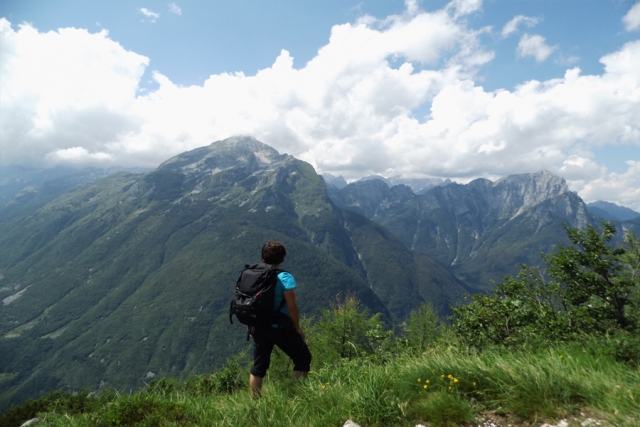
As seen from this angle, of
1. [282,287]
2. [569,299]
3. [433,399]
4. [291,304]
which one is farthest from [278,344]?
[569,299]

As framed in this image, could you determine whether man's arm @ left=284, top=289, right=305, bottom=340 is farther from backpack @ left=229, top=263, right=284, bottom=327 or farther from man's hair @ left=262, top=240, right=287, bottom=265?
man's hair @ left=262, top=240, right=287, bottom=265

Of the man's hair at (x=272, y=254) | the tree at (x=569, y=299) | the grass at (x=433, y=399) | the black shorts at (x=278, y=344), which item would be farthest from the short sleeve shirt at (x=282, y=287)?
the tree at (x=569, y=299)

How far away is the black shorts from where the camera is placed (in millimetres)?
6336

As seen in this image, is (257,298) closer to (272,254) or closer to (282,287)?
(282,287)

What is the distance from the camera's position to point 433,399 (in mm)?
4441

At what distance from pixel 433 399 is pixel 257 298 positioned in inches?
128

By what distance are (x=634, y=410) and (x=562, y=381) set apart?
0.70 m

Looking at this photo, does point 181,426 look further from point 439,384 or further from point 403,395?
point 439,384

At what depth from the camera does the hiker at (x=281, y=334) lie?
249 inches

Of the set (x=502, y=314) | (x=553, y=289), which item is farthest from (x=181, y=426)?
(x=553, y=289)

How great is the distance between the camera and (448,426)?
4.16 metres

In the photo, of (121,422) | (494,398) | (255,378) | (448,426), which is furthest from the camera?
(255,378)

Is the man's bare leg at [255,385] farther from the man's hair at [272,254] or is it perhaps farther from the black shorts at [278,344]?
the man's hair at [272,254]

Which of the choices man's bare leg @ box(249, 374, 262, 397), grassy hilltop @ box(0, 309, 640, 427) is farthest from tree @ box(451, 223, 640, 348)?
man's bare leg @ box(249, 374, 262, 397)
